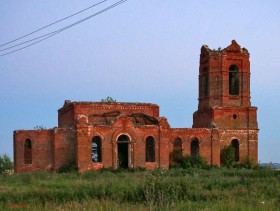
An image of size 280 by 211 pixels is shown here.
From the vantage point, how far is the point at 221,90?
3641cm

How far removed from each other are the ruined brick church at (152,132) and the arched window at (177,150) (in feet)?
0.23

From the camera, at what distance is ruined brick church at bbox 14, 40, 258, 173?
33.5 metres

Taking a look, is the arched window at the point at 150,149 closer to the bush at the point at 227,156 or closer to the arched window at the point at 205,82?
the bush at the point at 227,156

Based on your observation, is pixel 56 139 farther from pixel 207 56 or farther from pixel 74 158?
pixel 207 56

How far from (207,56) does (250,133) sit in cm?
638

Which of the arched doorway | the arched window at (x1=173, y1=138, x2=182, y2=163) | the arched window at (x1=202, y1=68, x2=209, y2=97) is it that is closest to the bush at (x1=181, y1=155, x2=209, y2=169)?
the arched window at (x1=173, y1=138, x2=182, y2=163)

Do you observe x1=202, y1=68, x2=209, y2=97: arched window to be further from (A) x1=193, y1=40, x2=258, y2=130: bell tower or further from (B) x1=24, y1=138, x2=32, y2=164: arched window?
(B) x1=24, y1=138, x2=32, y2=164: arched window

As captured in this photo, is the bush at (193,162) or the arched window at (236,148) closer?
the bush at (193,162)

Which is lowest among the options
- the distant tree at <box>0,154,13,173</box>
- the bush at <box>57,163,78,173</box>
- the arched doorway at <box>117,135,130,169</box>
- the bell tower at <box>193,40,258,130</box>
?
the distant tree at <box>0,154,13,173</box>

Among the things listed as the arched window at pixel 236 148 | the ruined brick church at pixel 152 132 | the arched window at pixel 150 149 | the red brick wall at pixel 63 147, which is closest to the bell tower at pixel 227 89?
the ruined brick church at pixel 152 132

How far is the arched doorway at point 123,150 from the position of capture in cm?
3434

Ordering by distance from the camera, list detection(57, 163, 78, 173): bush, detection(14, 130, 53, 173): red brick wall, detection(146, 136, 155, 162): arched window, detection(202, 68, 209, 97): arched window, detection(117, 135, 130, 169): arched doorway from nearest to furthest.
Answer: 1. detection(57, 163, 78, 173): bush
2. detection(14, 130, 53, 173): red brick wall
3. detection(117, 135, 130, 169): arched doorway
4. detection(146, 136, 155, 162): arched window
5. detection(202, 68, 209, 97): arched window

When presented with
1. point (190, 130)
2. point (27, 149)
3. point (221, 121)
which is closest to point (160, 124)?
point (190, 130)

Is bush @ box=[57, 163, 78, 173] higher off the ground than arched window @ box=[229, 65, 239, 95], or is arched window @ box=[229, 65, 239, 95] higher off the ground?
arched window @ box=[229, 65, 239, 95]
